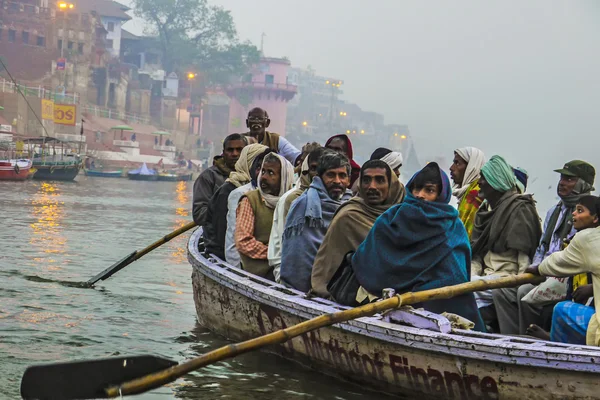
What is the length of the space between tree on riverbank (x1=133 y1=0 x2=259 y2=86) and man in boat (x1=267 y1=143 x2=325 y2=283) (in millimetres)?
75445

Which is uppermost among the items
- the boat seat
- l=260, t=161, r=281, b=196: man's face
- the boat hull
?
l=260, t=161, r=281, b=196: man's face

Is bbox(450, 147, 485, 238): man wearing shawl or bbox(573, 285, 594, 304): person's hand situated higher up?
bbox(450, 147, 485, 238): man wearing shawl

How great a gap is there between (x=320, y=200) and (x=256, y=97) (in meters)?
81.3

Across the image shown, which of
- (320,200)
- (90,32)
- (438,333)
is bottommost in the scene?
(438,333)

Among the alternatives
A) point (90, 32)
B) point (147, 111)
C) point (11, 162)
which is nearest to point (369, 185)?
point (11, 162)

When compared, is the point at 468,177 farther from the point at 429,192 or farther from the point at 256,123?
the point at 256,123

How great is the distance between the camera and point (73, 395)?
5.24 metres

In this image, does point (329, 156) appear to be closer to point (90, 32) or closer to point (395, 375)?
point (395, 375)

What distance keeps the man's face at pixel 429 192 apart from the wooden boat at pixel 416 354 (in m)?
0.69

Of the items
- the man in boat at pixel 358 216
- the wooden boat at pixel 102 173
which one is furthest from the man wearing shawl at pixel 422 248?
the wooden boat at pixel 102 173

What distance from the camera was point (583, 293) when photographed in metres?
5.23

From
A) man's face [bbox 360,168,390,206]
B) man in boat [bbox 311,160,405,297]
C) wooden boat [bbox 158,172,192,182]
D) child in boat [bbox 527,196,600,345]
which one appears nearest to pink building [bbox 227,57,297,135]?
wooden boat [bbox 158,172,192,182]

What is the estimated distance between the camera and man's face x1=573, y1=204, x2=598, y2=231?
16.7 feet

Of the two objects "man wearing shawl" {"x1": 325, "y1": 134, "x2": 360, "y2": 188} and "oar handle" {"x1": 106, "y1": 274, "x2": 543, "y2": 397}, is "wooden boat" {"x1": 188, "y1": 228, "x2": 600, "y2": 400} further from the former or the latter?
"man wearing shawl" {"x1": 325, "y1": 134, "x2": 360, "y2": 188}
